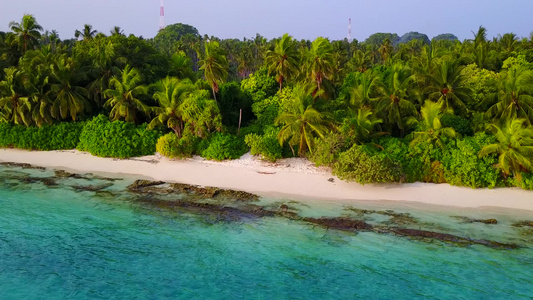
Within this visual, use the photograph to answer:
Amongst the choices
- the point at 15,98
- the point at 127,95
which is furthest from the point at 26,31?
the point at 127,95

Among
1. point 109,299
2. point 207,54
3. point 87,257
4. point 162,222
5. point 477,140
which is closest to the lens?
point 109,299

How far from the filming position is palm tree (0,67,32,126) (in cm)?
3422

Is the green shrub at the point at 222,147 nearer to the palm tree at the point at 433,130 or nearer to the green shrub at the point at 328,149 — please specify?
the green shrub at the point at 328,149

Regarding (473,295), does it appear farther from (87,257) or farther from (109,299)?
(87,257)

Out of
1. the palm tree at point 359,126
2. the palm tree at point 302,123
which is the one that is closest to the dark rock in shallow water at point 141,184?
the palm tree at point 302,123

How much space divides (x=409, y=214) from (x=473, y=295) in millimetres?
7545

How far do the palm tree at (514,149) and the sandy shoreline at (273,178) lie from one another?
55.0 inches

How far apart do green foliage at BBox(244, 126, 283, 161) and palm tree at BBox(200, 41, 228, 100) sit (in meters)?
7.32

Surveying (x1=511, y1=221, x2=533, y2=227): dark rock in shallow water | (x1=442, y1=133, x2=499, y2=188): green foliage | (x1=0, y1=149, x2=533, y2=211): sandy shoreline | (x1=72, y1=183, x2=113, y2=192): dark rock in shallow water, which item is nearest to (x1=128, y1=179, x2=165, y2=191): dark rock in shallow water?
(x1=0, y1=149, x2=533, y2=211): sandy shoreline

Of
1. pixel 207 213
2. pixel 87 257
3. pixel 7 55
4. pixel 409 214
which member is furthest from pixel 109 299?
pixel 7 55

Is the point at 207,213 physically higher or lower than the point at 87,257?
higher

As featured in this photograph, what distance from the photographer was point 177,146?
100ft

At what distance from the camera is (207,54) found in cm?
3375

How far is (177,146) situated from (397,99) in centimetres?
1645
